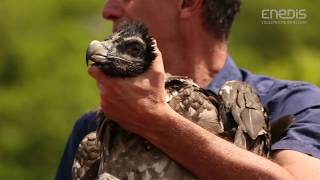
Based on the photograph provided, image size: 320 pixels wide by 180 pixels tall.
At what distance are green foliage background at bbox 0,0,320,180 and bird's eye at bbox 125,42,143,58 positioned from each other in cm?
615

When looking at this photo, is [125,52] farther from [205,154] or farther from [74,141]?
[74,141]

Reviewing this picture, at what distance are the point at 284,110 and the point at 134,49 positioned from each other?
0.79 meters

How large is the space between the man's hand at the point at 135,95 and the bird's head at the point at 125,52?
0.04m

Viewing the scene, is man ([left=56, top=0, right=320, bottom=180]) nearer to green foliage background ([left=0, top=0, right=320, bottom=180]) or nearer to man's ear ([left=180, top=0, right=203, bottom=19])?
man's ear ([left=180, top=0, right=203, bottom=19])

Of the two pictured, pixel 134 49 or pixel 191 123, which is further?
pixel 134 49

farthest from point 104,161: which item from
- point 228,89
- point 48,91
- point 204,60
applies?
point 48,91

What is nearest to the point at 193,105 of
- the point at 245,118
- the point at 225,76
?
the point at 245,118

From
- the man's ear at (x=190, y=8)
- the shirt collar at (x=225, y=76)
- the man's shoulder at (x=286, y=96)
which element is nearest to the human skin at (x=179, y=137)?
the man's shoulder at (x=286, y=96)

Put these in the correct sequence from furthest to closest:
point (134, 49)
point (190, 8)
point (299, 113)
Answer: point (190, 8) < point (299, 113) < point (134, 49)

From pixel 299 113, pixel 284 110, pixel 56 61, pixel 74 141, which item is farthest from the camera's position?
pixel 56 61

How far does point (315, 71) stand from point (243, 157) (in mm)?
7180

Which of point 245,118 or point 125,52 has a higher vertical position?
point 125,52

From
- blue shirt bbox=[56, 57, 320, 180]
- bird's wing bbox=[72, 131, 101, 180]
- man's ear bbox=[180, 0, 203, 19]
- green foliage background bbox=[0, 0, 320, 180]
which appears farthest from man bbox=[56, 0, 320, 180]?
green foliage background bbox=[0, 0, 320, 180]

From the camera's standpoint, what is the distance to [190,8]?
531 cm
